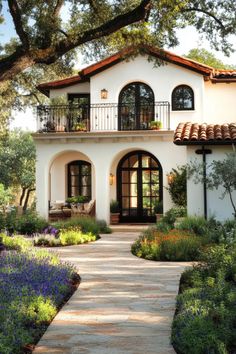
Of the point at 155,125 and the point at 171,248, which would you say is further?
the point at 155,125

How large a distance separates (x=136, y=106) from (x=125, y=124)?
1.02 metres

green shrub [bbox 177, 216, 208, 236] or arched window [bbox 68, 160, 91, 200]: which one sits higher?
arched window [bbox 68, 160, 91, 200]

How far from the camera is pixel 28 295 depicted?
21.2 feet

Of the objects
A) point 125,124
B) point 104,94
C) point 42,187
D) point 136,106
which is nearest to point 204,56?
point 136,106

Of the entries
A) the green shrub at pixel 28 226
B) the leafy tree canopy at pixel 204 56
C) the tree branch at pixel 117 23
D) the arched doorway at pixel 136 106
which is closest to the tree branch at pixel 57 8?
the tree branch at pixel 117 23

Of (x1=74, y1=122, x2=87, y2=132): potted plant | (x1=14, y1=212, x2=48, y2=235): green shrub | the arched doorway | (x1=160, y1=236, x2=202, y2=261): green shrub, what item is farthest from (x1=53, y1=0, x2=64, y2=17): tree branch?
the arched doorway

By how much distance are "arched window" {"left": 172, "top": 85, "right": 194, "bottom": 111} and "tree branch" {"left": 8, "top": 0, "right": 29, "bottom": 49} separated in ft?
34.6

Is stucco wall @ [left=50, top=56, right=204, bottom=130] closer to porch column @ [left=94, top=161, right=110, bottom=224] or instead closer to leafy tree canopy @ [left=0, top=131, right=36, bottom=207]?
porch column @ [left=94, top=161, right=110, bottom=224]

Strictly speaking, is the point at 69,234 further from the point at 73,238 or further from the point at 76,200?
the point at 76,200

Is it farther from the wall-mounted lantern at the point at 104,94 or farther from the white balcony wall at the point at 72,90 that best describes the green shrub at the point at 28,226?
the white balcony wall at the point at 72,90

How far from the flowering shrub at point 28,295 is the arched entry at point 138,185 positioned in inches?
483

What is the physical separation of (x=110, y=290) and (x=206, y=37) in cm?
937

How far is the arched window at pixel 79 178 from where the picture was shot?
22125 millimetres

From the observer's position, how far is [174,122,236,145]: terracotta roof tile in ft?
52.1
